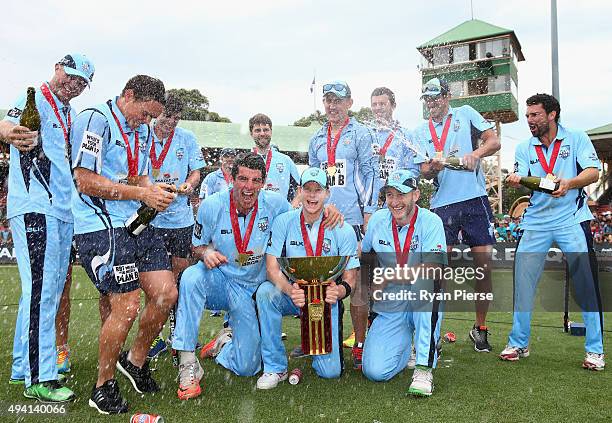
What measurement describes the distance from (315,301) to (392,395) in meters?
0.83

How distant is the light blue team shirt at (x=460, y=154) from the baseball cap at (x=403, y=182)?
3.50 ft

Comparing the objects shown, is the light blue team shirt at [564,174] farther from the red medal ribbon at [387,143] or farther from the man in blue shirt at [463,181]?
the red medal ribbon at [387,143]

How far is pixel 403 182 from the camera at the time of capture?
14.2 feet

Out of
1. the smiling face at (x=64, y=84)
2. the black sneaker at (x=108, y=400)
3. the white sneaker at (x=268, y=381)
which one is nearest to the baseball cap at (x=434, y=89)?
the white sneaker at (x=268, y=381)

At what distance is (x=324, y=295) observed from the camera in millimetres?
4141

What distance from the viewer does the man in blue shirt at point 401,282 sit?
4164 mm

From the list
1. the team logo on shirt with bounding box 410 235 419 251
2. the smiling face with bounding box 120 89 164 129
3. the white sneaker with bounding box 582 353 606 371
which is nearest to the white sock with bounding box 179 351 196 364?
the smiling face with bounding box 120 89 164 129

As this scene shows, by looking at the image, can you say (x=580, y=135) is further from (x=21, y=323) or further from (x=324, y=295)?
(x=21, y=323)

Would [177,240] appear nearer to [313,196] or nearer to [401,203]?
[313,196]

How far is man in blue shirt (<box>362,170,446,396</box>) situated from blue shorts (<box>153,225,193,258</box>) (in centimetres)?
182

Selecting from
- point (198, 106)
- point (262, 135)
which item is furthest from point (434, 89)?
point (198, 106)

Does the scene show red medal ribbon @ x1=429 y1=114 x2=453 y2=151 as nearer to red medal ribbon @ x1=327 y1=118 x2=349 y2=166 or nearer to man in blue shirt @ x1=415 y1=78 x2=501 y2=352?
man in blue shirt @ x1=415 y1=78 x2=501 y2=352

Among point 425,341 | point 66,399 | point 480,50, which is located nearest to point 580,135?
point 425,341

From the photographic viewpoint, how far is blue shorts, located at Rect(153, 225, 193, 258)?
539 cm
